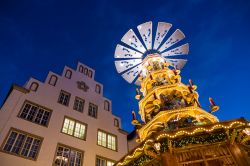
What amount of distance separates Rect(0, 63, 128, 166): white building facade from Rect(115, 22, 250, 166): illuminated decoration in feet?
16.4

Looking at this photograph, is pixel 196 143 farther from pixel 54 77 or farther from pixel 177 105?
pixel 54 77

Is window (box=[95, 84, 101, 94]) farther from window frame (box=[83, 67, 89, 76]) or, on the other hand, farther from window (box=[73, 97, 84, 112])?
window (box=[73, 97, 84, 112])

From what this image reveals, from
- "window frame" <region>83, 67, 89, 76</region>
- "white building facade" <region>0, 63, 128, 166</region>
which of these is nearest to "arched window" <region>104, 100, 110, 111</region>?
"white building facade" <region>0, 63, 128, 166</region>

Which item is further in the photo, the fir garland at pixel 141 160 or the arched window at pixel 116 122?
the arched window at pixel 116 122

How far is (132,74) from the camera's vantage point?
20094 millimetres

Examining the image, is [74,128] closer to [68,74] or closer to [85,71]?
[68,74]

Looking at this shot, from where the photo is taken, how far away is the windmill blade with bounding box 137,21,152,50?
18.3m

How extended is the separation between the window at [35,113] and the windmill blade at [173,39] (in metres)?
11.8

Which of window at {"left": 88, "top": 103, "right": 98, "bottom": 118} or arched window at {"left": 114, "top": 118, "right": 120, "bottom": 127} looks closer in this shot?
window at {"left": 88, "top": 103, "right": 98, "bottom": 118}

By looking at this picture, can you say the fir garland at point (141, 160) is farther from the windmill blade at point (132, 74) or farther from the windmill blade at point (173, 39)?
the windmill blade at point (173, 39)

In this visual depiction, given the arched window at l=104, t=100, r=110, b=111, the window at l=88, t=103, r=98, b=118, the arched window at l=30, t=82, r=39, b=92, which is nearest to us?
the arched window at l=30, t=82, r=39, b=92

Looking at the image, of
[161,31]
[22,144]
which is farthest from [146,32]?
[22,144]

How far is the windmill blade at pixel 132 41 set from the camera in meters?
18.6

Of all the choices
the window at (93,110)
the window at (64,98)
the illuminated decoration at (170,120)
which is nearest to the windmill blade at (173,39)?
the illuminated decoration at (170,120)
